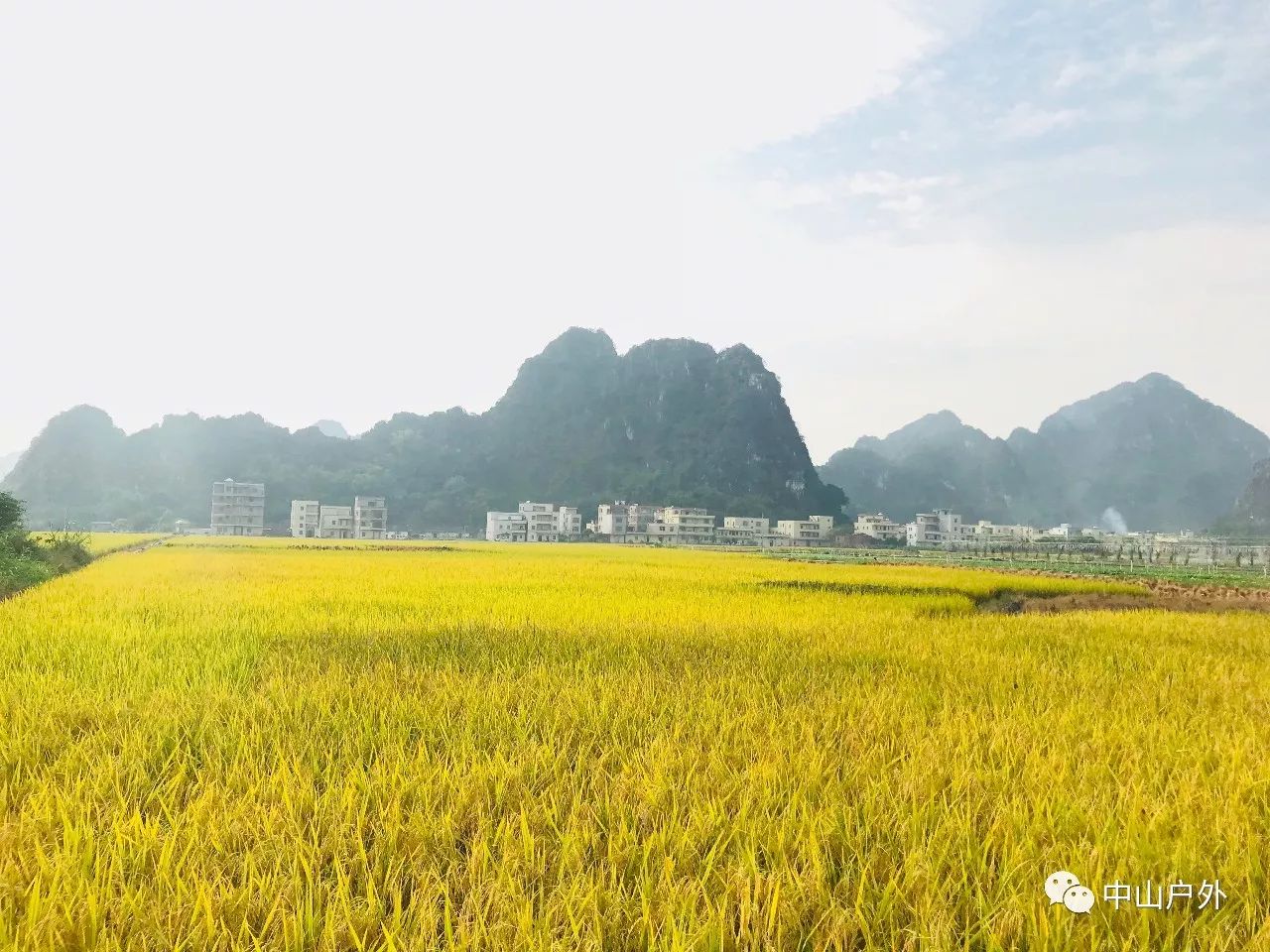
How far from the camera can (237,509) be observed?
82188 mm

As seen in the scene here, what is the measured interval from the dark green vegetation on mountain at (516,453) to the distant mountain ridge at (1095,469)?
36.9 m

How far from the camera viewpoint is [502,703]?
3.27 m

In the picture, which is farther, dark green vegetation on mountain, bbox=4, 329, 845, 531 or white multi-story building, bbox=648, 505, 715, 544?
dark green vegetation on mountain, bbox=4, 329, 845, 531

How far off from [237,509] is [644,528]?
159 feet

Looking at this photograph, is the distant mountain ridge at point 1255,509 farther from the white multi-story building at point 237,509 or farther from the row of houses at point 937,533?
the white multi-story building at point 237,509

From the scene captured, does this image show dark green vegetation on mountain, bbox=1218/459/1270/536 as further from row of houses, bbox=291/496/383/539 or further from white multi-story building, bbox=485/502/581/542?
row of houses, bbox=291/496/383/539

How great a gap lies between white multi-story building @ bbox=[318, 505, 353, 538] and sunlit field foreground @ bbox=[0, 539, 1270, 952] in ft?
274

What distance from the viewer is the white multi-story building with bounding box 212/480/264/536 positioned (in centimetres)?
8100

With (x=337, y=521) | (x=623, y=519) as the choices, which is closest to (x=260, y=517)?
(x=337, y=521)

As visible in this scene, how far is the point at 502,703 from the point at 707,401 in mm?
126879

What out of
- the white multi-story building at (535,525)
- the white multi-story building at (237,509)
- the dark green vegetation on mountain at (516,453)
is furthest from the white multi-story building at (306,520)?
the white multi-story building at (535,525)

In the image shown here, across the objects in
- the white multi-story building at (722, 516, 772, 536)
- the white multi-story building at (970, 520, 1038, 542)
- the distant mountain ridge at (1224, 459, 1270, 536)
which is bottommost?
the white multi-story building at (970, 520, 1038, 542)

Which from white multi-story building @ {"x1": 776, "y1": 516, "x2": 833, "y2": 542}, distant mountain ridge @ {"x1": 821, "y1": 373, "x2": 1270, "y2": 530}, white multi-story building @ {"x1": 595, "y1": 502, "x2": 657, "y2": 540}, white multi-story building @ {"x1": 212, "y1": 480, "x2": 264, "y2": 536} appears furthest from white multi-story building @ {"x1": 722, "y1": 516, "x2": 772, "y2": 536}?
distant mountain ridge @ {"x1": 821, "y1": 373, "x2": 1270, "y2": 530}

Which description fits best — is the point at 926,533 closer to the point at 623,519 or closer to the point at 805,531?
the point at 805,531
